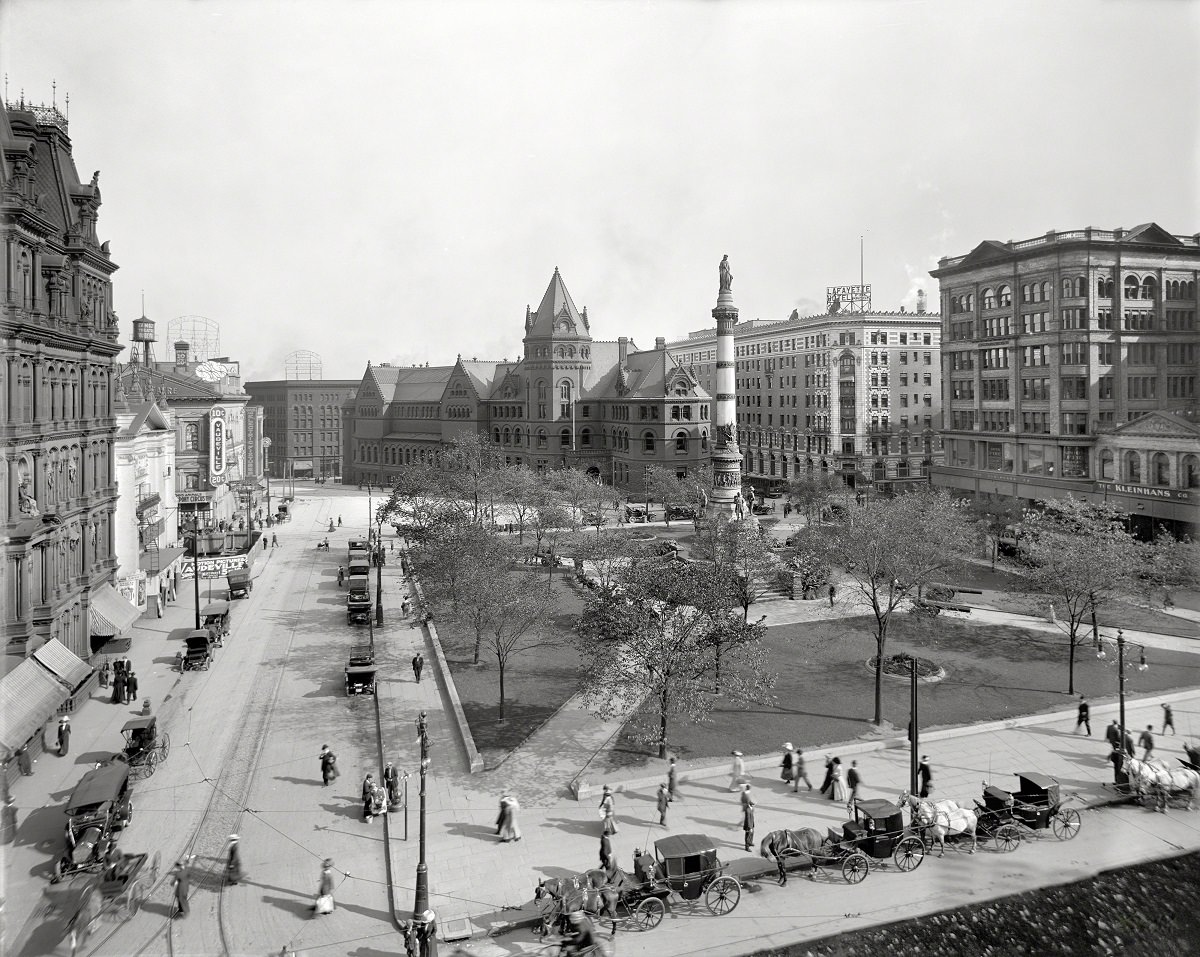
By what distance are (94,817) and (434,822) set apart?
812 cm

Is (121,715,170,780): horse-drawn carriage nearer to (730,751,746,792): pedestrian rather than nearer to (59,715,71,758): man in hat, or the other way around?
(59,715,71,758): man in hat

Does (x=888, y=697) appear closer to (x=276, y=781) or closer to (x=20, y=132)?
(x=276, y=781)

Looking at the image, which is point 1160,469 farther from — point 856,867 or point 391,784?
point 391,784

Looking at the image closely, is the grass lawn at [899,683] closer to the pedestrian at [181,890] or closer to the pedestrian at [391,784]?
the pedestrian at [391,784]

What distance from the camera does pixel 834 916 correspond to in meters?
17.3

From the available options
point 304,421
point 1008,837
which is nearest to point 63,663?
point 1008,837

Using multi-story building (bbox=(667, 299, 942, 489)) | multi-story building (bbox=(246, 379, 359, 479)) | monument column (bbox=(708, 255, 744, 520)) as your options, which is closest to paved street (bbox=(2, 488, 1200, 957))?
monument column (bbox=(708, 255, 744, 520))

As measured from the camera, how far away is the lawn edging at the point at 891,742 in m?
24.5

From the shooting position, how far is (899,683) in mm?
33000

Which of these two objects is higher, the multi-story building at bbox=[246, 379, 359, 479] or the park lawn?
the multi-story building at bbox=[246, 379, 359, 479]

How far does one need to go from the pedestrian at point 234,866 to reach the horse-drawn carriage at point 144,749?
6.90m

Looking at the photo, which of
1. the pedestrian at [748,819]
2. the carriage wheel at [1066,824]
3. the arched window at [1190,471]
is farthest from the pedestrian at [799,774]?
the arched window at [1190,471]

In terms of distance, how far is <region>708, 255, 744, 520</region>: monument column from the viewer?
6925 cm

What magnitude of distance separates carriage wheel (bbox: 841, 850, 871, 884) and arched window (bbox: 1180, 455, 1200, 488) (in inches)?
1717
